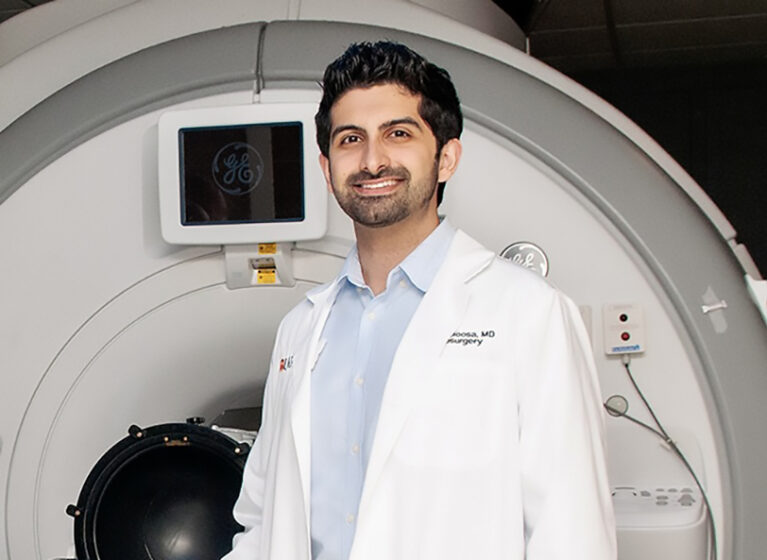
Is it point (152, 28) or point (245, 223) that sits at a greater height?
point (152, 28)

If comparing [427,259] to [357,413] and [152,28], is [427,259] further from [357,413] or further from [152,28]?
[152,28]

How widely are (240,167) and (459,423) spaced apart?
813mm

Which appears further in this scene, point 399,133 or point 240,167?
point 240,167

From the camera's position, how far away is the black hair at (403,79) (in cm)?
146

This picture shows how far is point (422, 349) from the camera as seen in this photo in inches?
54.9

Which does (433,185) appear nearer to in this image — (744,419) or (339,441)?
(339,441)

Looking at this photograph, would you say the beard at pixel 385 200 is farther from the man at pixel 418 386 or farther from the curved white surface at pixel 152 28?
the curved white surface at pixel 152 28

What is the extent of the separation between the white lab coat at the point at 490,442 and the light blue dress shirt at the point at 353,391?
45 mm

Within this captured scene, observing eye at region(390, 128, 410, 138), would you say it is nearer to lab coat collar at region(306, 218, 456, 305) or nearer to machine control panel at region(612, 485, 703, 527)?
lab coat collar at region(306, 218, 456, 305)

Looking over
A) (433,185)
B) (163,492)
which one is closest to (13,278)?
(163,492)

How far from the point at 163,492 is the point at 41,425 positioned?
0.26 m

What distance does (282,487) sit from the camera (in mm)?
1490

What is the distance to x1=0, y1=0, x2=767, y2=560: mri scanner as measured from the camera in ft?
6.25

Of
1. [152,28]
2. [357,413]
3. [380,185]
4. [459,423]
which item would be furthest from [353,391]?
[152,28]
